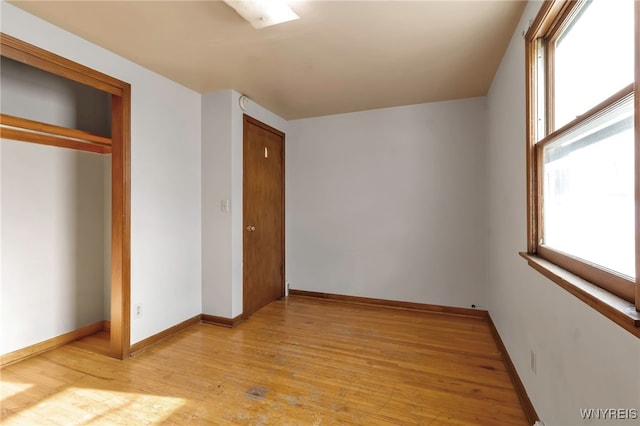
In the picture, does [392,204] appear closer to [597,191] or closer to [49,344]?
[597,191]

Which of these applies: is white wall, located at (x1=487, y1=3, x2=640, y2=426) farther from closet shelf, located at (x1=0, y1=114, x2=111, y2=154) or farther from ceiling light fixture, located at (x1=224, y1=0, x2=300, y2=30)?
closet shelf, located at (x1=0, y1=114, x2=111, y2=154)

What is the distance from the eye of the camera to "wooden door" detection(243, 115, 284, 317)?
3367 mm

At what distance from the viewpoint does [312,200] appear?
4.10 m

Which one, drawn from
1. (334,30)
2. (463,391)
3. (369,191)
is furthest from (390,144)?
(463,391)

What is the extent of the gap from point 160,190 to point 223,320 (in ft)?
4.79

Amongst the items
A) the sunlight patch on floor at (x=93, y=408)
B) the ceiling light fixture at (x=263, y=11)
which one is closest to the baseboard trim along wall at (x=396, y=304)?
the sunlight patch on floor at (x=93, y=408)

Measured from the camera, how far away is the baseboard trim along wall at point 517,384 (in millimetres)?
1661

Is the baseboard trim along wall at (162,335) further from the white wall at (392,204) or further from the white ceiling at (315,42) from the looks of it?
the white ceiling at (315,42)

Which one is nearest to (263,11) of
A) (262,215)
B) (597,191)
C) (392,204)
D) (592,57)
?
(592,57)

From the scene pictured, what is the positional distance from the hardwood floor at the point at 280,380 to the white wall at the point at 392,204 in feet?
2.35

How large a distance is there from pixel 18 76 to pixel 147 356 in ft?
8.17

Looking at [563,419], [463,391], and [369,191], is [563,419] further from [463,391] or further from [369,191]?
[369,191]

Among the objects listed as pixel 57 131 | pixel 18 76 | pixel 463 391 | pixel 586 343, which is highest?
pixel 18 76

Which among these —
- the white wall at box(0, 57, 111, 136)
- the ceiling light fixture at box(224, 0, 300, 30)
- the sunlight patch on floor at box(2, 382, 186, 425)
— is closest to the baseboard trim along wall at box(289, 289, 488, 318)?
the sunlight patch on floor at box(2, 382, 186, 425)
